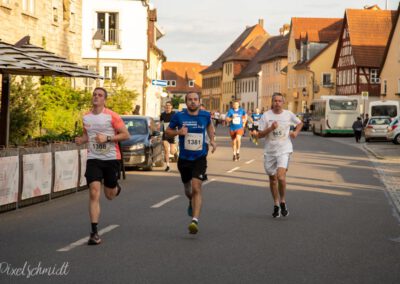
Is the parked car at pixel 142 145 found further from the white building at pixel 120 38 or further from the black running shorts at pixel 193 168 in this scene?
the white building at pixel 120 38

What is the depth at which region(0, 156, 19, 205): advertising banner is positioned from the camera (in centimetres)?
1372

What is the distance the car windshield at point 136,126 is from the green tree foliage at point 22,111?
252cm

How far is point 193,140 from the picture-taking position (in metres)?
11.3

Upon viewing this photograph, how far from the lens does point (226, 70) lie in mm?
146000

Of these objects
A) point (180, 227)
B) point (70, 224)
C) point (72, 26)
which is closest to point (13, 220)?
point (70, 224)

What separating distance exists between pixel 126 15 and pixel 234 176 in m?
36.8

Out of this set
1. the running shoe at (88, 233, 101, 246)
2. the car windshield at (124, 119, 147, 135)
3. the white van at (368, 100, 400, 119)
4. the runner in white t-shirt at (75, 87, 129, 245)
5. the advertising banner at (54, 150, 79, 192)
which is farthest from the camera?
the white van at (368, 100, 400, 119)

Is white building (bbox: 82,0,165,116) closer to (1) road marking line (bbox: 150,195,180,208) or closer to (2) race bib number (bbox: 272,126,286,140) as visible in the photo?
(1) road marking line (bbox: 150,195,180,208)

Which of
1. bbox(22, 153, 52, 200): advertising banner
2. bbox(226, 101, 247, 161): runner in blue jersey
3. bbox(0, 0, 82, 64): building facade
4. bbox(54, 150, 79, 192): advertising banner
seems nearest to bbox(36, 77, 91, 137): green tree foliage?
bbox(0, 0, 82, 64): building facade

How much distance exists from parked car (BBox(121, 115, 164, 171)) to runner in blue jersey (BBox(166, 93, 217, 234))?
448 inches

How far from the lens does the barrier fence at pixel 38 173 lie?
14.0 meters

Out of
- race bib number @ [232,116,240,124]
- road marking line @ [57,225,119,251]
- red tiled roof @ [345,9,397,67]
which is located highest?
red tiled roof @ [345,9,397,67]

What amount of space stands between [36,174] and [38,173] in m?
0.10

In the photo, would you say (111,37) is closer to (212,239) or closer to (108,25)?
(108,25)
